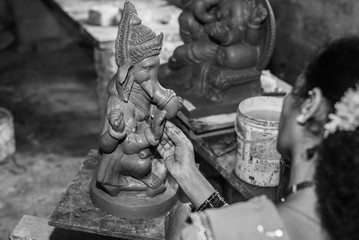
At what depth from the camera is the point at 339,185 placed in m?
1.21

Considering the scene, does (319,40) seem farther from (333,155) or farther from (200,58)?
(333,155)

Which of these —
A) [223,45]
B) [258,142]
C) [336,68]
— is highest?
[336,68]

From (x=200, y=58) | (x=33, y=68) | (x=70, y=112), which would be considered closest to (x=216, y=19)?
(x=200, y=58)

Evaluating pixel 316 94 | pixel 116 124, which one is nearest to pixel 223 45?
pixel 116 124

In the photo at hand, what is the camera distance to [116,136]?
2041 mm

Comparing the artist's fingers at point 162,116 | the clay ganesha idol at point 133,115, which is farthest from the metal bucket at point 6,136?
the artist's fingers at point 162,116

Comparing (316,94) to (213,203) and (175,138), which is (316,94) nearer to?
(213,203)

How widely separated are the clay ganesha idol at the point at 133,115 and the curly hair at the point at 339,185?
0.93 meters

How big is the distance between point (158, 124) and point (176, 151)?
0.14 m

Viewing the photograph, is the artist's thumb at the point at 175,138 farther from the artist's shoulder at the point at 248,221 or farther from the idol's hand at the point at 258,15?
the idol's hand at the point at 258,15

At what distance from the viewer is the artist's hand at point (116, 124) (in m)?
2.01

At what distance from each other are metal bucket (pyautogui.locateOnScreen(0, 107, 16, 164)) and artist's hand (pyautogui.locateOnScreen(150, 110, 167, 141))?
6.52 ft

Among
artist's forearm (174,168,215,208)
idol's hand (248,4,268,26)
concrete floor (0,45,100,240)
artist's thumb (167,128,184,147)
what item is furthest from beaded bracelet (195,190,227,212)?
concrete floor (0,45,100,240)

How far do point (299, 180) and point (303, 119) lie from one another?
18 centimetres
